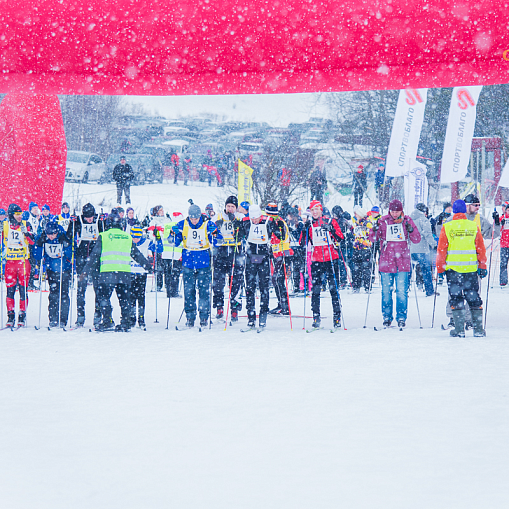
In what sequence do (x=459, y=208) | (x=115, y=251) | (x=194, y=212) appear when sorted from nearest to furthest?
(x=459, y=208), (x=115, y=251), (x=194, y=212)

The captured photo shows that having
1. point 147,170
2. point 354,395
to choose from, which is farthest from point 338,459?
Answer: point 147,170

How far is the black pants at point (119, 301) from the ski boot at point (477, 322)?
4469mm

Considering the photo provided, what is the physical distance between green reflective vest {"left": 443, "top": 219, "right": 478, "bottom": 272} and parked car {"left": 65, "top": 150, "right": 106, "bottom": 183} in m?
23.6

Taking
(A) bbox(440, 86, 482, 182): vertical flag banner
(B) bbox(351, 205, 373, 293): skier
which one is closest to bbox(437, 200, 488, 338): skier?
(B) bbox(351, 205, 373, 293): skier

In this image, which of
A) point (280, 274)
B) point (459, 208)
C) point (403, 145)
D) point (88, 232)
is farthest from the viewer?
point (403, 145)

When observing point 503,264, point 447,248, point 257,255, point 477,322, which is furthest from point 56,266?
point 503,264

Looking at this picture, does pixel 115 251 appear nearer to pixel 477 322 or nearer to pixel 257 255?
pixel 257 255

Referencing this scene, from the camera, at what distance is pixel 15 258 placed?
353 inches

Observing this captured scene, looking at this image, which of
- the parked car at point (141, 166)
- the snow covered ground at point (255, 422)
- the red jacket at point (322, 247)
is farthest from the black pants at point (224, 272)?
the parked car at point (141, 166)

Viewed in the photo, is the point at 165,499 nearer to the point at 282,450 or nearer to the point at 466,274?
the point at 282,450

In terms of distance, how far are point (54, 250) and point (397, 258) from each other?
4.73m

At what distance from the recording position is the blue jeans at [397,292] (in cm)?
879

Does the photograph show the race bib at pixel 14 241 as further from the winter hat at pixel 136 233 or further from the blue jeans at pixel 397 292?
the blue jeans at pixel 397 292

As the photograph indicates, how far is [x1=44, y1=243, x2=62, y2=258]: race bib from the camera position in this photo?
9.02 metres
